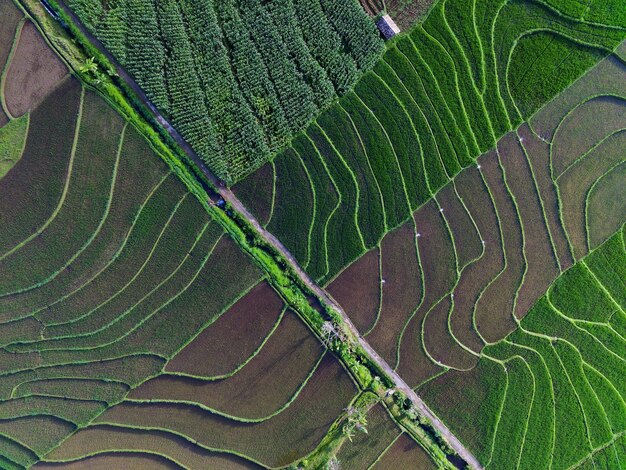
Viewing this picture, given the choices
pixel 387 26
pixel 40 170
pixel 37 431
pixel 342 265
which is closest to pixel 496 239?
pixel 342 265

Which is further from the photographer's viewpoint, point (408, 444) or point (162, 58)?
point (408, 444)

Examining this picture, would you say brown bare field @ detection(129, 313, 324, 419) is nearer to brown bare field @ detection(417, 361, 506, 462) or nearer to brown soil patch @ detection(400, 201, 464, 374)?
brown soil patch @ detection(400, 201, 464, 374)

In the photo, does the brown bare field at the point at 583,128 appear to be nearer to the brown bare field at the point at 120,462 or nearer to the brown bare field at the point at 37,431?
the brown bare field at the point at 120,462

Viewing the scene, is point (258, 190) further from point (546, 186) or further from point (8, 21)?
point (546, 186)

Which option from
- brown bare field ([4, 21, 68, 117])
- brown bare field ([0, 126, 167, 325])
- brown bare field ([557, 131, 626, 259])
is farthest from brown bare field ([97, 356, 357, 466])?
brown bare field ([4, 21, 68, 117])

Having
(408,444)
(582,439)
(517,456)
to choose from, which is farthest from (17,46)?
(582,439)

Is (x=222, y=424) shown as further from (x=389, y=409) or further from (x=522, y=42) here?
(x=522, y=42)

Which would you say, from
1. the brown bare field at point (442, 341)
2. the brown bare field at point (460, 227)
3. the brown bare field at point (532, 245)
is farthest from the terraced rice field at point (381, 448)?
the brown bare field at point (460, 227)
